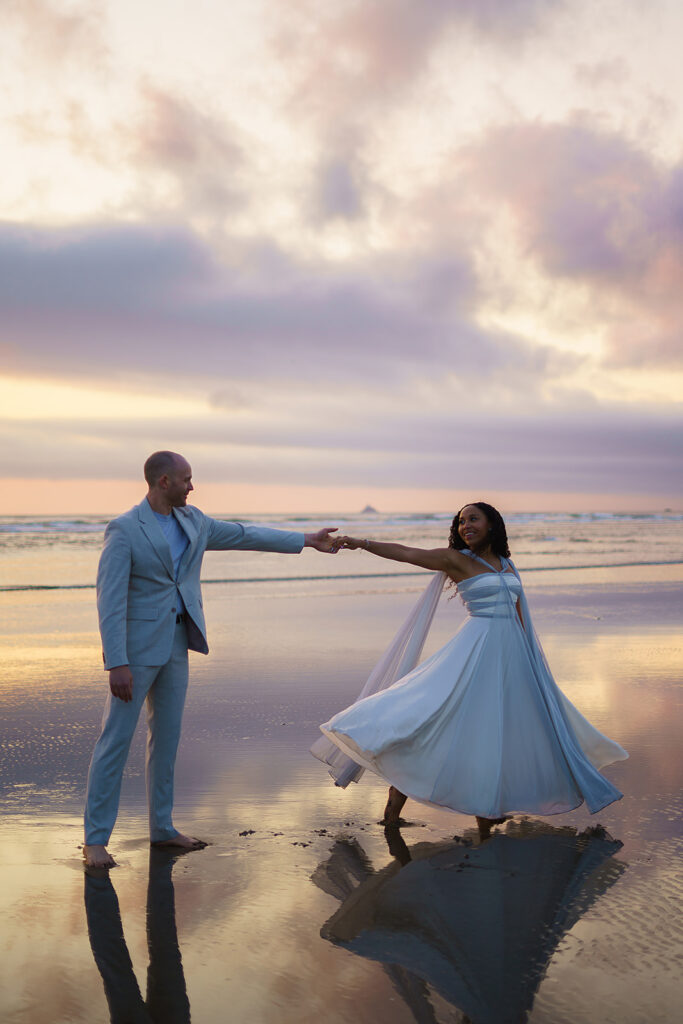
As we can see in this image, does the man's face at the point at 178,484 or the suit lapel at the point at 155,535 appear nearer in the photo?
the suit lapel at the point at 155,535

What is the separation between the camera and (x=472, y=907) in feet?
13.1

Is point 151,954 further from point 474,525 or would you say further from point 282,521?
point 282,521

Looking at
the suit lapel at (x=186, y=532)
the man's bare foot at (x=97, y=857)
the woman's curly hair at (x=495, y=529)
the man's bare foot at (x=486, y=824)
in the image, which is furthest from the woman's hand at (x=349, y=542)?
the man's bare foot at (x=97, y=857)

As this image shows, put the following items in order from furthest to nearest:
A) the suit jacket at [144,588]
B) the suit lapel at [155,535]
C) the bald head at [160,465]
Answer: the bald head at [160,465] → the suit lapel at [155,535] → the suit jacket at [144,588]

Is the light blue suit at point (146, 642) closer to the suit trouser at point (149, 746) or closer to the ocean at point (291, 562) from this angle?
the suit trouser at point (149, 746)

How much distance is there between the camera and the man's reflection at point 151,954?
10.3ft

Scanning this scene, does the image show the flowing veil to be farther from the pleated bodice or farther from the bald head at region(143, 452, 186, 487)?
the bald head at region(143, 452, 186, 487)

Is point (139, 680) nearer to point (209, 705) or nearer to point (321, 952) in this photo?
point (321, 952)

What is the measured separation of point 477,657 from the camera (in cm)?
510

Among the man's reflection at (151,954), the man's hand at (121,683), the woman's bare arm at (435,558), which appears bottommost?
the man's reflection at (151,954)

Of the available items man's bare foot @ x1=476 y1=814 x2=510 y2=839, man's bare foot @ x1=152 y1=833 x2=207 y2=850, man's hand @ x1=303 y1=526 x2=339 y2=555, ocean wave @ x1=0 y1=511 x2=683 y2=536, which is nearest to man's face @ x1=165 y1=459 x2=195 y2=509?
man's hand @ x1=303 y1=526 x2=339 y2=555

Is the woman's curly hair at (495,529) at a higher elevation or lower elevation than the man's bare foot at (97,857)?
higher

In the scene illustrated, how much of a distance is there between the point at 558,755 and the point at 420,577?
52.4 feet

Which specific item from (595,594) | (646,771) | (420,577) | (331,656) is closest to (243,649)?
(331,656)
